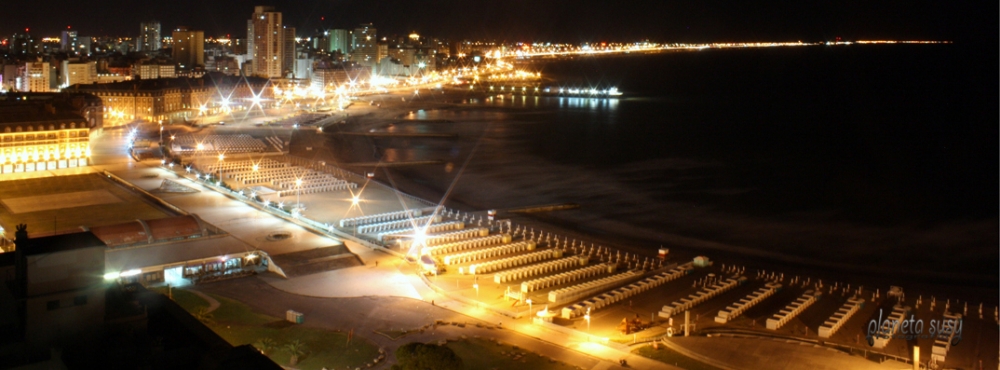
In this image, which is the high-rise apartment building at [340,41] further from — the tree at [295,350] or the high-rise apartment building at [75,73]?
the tree at [295,350]

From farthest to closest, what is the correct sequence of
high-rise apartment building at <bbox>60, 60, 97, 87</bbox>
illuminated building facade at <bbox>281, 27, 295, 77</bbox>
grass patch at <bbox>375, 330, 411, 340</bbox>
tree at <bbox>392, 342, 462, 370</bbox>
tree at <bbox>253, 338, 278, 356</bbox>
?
illuminated building facade at <bbox>281, 27, 295, 77</bbox> < high-rise apartment building at <bbox>60, 60, 97, 87</bbox> < grass patch at <bbox>375, 330, 411, 340</bbox> < tree at <bbox>253, 338, 278, 356</bbox> < tree at <bbox>392, 342, 462, 370</bbox>

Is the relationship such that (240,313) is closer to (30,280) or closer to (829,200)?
(30,280)

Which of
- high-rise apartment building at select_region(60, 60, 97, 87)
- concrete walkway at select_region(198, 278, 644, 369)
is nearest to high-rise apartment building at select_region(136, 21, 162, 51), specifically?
high-rise apartment building at select_region(60, 60, 97, 87)

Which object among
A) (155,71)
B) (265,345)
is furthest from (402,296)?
(155,71)

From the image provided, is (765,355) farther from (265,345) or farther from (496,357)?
(265,345)

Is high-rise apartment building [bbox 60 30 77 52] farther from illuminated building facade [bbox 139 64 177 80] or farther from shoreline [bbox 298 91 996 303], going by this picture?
shoreline [bbox 298 91 996 303]

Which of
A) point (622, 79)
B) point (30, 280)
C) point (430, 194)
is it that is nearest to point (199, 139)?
point (430, 194)
